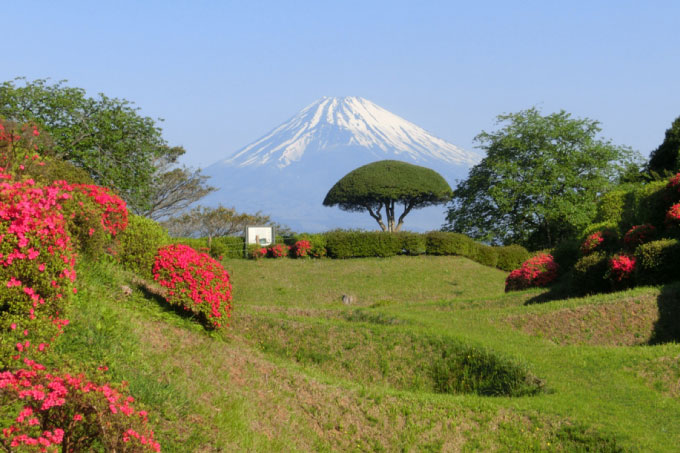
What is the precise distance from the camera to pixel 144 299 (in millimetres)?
11875

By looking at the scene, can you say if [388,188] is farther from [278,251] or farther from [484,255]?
[278,251]

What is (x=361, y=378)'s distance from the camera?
11.3 m

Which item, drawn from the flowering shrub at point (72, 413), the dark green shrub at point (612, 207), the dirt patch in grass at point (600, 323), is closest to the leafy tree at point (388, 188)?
the dark green shrub at point (612, 207)

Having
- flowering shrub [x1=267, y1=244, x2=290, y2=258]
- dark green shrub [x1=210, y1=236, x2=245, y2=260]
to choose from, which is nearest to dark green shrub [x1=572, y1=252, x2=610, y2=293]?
flowering shrub [x1=267, y1=244, x2=290, y2=258]

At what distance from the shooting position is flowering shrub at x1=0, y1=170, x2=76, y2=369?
6863 millimetres

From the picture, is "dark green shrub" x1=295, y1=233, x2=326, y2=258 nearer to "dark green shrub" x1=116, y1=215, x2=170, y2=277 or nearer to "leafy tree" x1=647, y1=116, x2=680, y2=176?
"dark green shrub" x1=116, y1=215, x2=170, y2=277

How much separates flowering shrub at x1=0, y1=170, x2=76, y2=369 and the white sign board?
23.7 meters

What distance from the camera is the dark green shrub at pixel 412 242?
3086cm

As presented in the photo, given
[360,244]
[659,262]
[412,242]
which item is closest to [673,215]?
[659,262]

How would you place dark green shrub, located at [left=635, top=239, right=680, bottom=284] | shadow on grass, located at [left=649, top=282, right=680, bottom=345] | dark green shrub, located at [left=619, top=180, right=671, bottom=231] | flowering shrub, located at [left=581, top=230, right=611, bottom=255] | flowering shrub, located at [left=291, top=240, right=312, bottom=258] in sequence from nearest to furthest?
shadow on grass, located at [left=649, top=282, right=680, bottom=345]
dark green shrub, located at [left=635, top=239, right=680, bottom=284]
dark green shrub, located at [left=619, top=180, right=671, bottom=231]
flowering shrub, located at [left=581, top=230, right=611, bottom=255]
flowering shrub, located at [left=291, top=240, right=312, bottom=258]

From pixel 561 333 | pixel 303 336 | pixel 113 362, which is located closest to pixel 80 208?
pixel 113 362

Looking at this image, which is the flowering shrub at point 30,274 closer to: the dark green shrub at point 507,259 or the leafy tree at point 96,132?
the leafy tree at point 96,132

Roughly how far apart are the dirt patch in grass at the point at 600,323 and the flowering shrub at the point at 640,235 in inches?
134

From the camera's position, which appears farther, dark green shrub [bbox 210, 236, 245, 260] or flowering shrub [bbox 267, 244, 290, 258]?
flowering shrub [bbox 267, 244, 290, 258]
